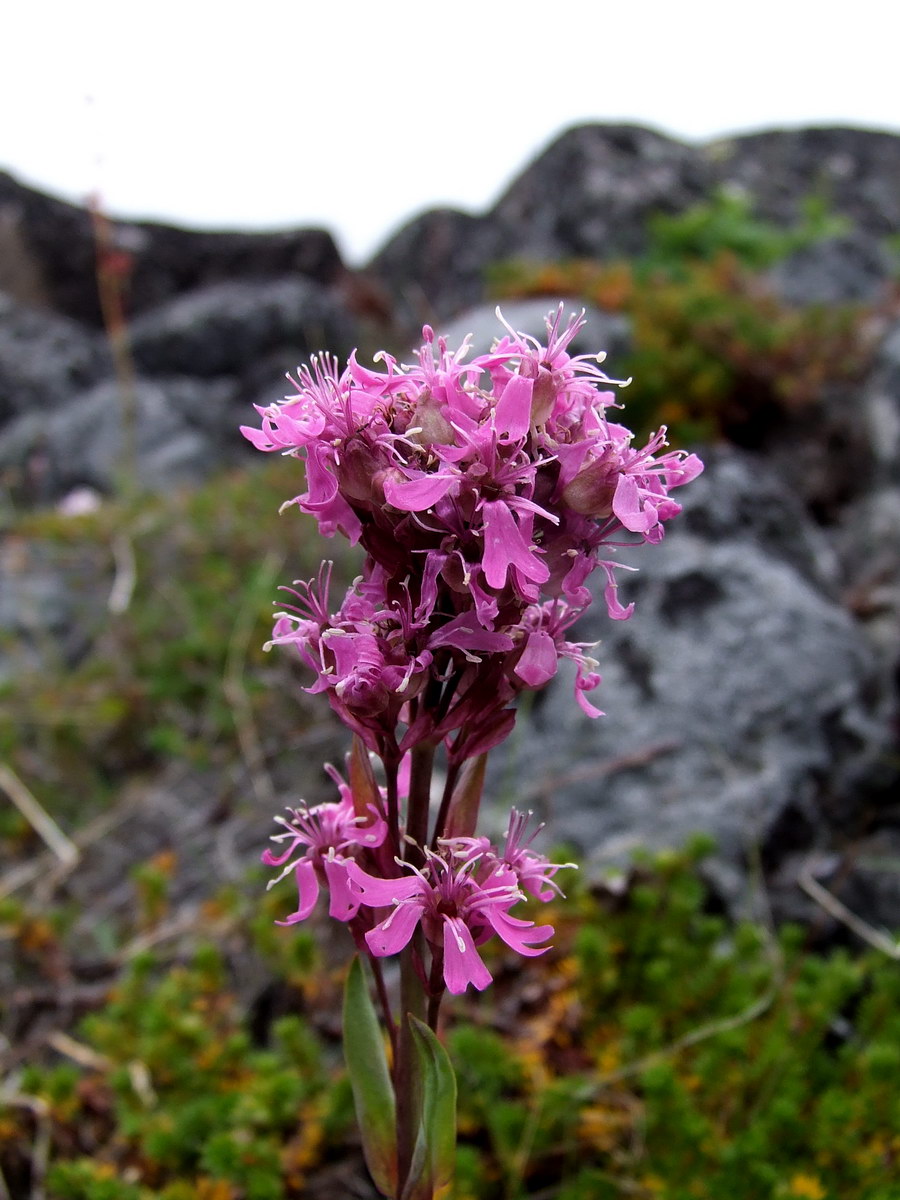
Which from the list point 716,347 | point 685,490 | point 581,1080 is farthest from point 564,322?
point 581,1080

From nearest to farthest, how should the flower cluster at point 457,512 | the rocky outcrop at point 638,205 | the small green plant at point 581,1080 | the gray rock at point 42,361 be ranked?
the flower cluster at point 457,512, the small green plant at point 581,1080, the rocky outcrop at point 638,205, the gray rock at point 42,361

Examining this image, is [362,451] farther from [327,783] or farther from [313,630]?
[327,783]

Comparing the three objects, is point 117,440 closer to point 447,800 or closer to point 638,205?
point 638,205

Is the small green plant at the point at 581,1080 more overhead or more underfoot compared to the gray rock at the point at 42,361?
more overhead

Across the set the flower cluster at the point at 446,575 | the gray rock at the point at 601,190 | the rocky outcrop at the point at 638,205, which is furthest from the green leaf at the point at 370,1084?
the gray rock at the point at 601,190

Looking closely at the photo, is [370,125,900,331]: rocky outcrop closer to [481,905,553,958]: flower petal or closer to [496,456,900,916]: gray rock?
[496,456,900,916]: gray rock

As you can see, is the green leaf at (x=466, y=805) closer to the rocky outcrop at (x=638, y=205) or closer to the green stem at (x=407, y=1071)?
the green stem at (x=407, y=1071)

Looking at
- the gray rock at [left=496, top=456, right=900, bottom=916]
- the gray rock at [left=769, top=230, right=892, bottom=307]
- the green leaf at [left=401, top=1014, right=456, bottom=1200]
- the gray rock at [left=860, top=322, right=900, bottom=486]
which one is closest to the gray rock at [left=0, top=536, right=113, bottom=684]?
the gray rock at [left=496, top=456, right=900, bottom=916]
